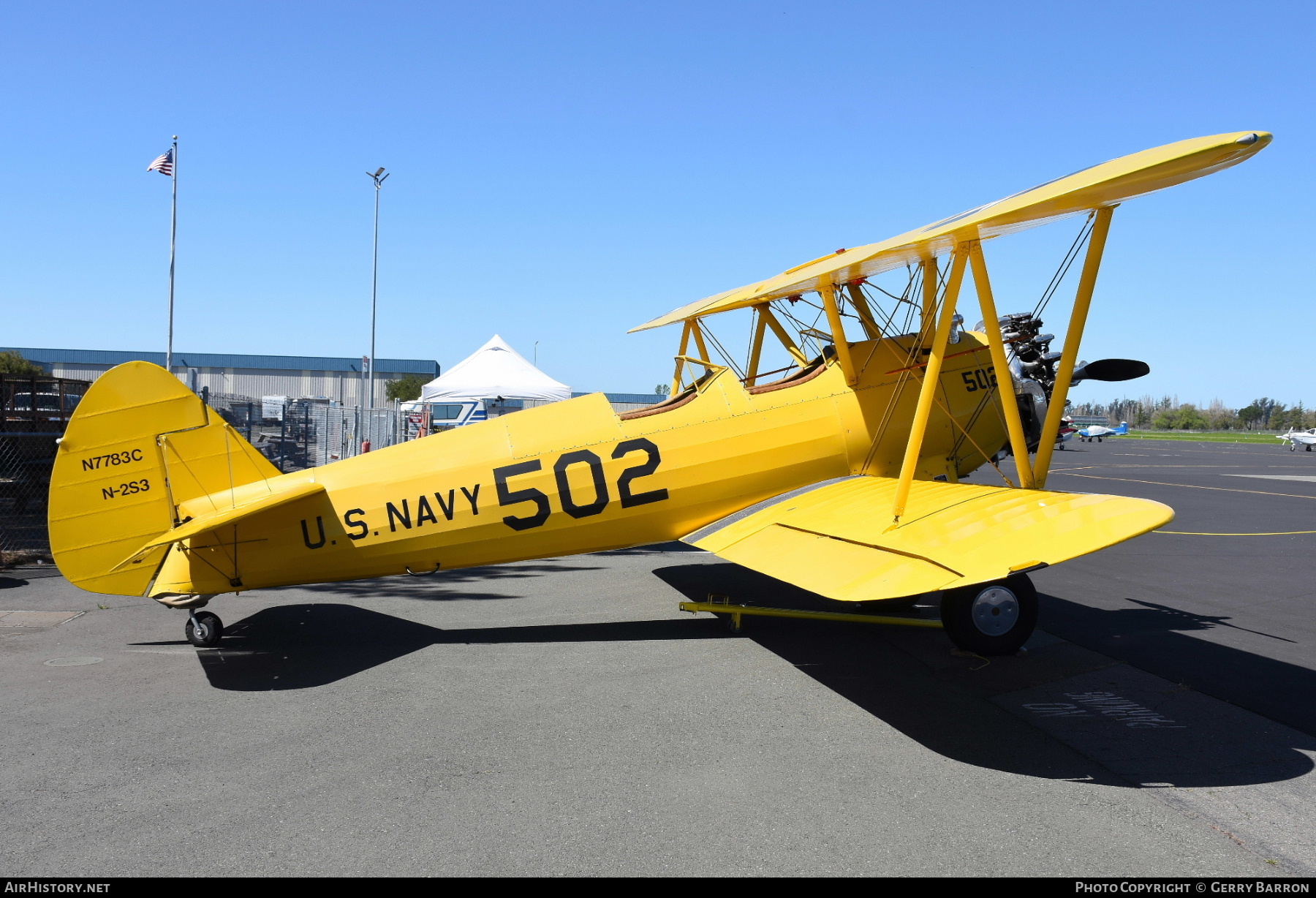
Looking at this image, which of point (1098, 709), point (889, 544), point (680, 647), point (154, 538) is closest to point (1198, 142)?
point (889, 544)

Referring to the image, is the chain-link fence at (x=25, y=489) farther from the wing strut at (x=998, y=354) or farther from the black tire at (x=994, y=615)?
the wing strut at (x=998, y=354)

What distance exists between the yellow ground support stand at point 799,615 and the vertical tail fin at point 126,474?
4.03 metres

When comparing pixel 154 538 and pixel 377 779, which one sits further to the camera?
pixel 154 538

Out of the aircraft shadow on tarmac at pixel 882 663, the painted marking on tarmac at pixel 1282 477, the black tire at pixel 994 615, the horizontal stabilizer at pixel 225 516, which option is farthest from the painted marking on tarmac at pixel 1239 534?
the painted marking on tarmac at pixel 1282 477

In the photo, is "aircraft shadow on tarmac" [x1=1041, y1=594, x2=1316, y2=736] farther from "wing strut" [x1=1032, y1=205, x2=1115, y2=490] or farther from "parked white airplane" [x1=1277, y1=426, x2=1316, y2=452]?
"parked white airplane" [x1=1277, y1=426, x2=1316, y2=452]

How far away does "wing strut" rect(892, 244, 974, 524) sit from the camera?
5910 mm

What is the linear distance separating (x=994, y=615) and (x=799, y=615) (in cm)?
158

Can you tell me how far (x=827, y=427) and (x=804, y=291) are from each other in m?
1.59

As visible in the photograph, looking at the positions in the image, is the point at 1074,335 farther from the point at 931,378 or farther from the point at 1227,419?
the point at 1227,419

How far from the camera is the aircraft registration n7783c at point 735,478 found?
541cm

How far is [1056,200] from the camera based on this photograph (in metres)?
5.45

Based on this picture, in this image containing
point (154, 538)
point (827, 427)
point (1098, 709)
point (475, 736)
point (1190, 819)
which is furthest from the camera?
point (827, 427)

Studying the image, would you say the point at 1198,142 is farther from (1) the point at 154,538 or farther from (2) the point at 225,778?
(1) the point at 154,538

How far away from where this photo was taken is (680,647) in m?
6.73
